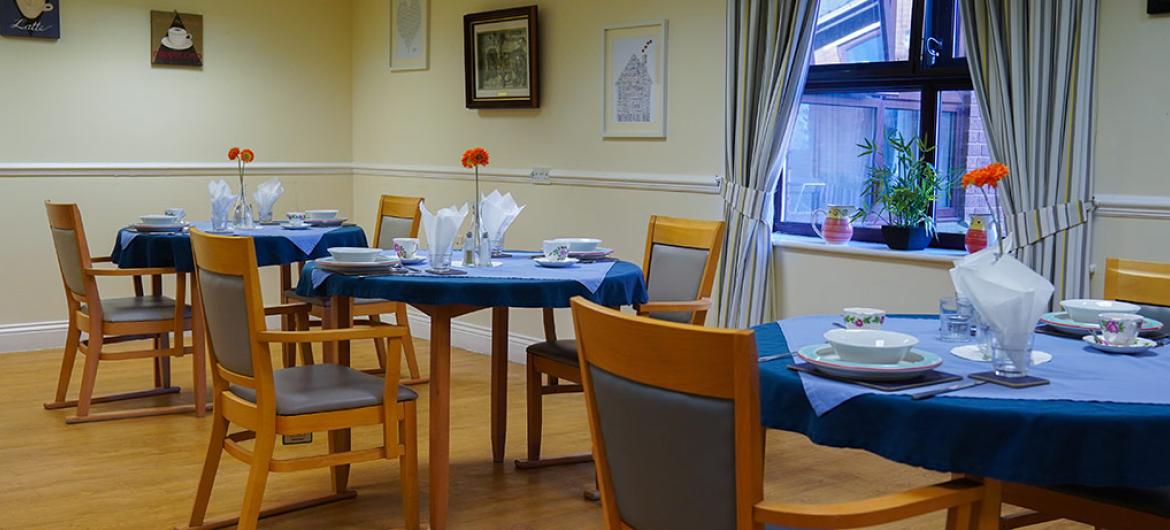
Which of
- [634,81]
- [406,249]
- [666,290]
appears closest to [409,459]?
[406,249]

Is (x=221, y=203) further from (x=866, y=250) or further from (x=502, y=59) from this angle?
(x=866, y=250)

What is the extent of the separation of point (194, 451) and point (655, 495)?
2.81m

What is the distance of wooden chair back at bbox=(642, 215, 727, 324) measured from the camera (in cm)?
396

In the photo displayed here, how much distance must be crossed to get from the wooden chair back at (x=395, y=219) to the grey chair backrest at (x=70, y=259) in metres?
1.29

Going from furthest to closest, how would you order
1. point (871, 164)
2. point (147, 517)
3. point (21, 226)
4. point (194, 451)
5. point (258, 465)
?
point (21, 226), point (871, 164), point (194, 451), point (147, 517), point (258, 465)

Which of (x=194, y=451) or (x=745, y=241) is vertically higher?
(x=745, y=241)

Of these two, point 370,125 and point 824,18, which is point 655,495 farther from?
point 370,125

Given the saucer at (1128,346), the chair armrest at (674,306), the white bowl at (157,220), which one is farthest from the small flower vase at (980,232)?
the white bowl at (157,220)

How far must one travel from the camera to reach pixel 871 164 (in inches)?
187

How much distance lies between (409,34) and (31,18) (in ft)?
6.59

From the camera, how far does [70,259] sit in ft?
15.3

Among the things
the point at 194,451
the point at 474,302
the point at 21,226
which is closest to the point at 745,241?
the point at 474,302

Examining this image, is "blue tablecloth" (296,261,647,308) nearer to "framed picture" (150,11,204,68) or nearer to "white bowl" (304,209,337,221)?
"white bowl" (304,209,337,221)

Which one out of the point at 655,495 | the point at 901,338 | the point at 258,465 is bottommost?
the point at 258,465
